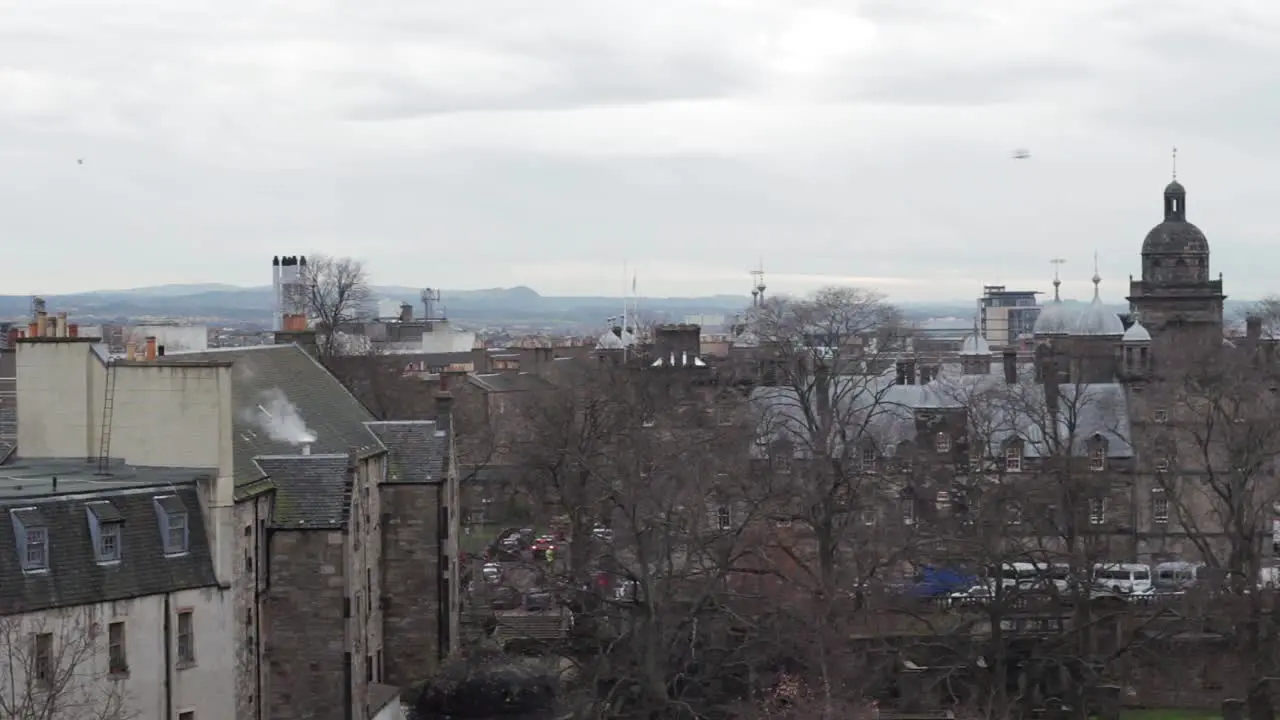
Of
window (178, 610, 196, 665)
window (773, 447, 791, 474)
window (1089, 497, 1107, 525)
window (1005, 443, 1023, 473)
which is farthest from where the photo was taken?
window (1005, 443, 1023, 473)

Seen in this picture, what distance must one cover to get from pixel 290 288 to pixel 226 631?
2296 inches

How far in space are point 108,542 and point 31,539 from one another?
1958 millimetres

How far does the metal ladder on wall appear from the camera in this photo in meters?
40.0

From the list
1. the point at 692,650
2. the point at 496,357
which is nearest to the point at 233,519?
the point at 692,650

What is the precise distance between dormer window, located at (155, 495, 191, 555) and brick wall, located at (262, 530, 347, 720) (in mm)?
5527

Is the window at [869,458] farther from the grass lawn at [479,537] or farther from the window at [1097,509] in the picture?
the grass lawn at [479,537]

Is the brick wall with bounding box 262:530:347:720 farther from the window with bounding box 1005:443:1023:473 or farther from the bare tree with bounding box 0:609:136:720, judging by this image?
the window with bounding box 1005:443:1023:473

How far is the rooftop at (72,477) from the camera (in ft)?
119

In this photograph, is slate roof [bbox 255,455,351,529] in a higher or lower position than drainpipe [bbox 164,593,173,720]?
higher

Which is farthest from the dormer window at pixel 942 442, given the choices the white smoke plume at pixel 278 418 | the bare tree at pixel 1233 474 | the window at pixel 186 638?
the window at pixel 186 638

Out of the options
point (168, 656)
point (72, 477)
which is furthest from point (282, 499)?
point (168, 656)

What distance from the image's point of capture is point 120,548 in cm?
3631

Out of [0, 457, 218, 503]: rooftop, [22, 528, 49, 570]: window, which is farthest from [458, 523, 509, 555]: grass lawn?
[22, 528, 49, 570]: window

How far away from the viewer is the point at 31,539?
34.4 meters
